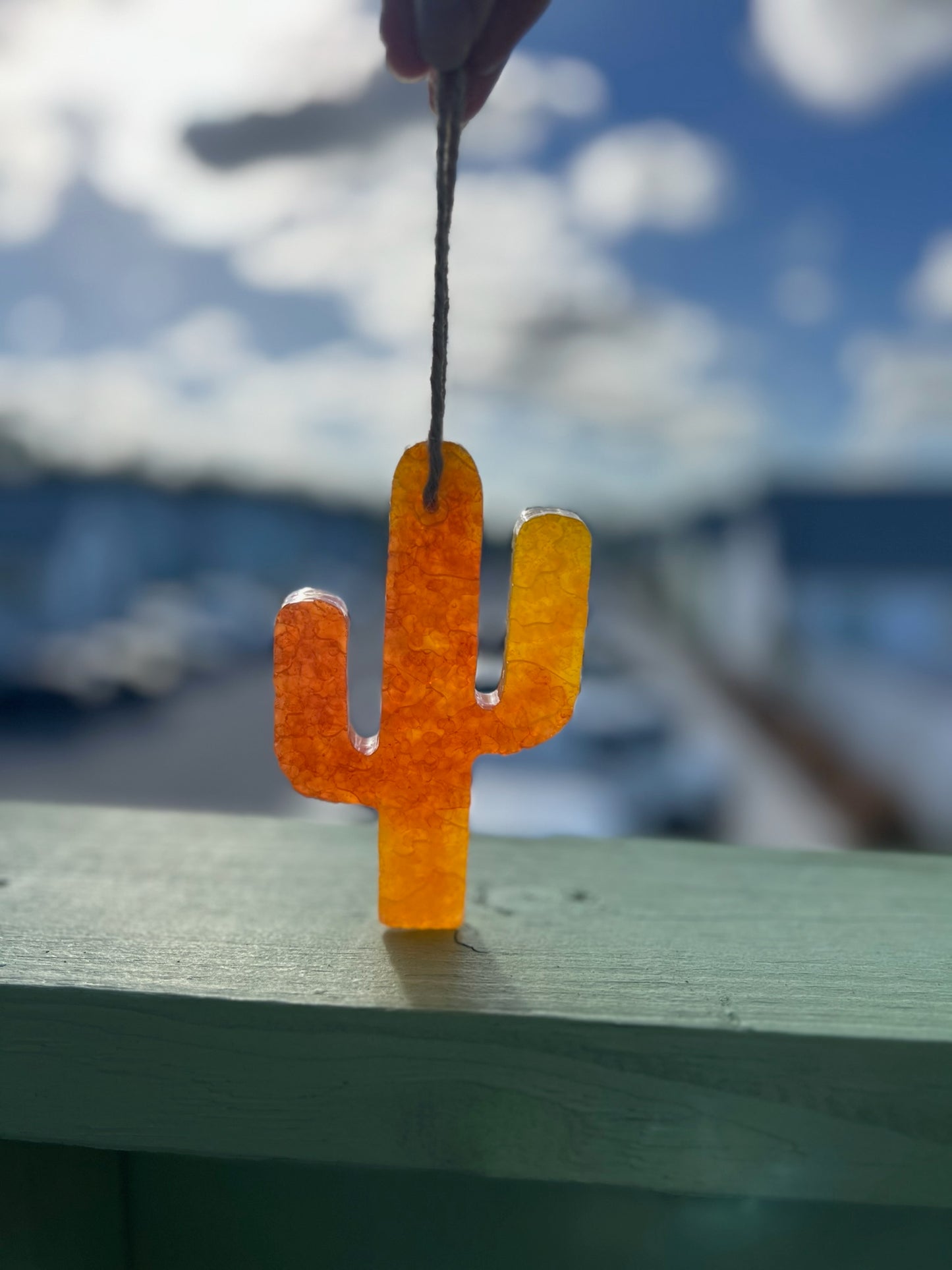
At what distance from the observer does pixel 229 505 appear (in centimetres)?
331

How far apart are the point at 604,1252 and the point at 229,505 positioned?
3121 millimetres

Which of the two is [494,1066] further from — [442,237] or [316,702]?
[442,237]

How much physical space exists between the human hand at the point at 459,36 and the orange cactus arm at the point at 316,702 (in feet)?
1.10

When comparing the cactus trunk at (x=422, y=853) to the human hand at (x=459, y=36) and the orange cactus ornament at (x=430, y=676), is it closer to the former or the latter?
the orange cactus ornament at (x=430, y=676)

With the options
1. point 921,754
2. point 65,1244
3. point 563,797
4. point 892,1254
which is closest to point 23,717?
point 563,797

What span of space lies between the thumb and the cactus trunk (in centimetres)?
46

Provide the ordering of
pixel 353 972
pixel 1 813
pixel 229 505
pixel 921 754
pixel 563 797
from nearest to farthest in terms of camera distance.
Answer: pixel 353 972, pixel 1 813, pixel 563 797, pixel 229 505, pixel 921 754

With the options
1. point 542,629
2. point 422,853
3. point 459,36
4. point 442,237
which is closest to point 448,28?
point 459,36

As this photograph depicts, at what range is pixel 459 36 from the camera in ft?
1.61

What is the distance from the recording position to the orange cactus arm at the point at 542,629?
0.53 meters

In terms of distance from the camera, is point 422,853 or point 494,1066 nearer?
point 494,1066

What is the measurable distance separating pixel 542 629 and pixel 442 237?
255 mm

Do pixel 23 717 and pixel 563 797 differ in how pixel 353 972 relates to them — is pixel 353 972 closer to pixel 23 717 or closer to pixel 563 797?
pixel 563 797

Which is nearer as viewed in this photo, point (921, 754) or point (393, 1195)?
point (393, 1195)
